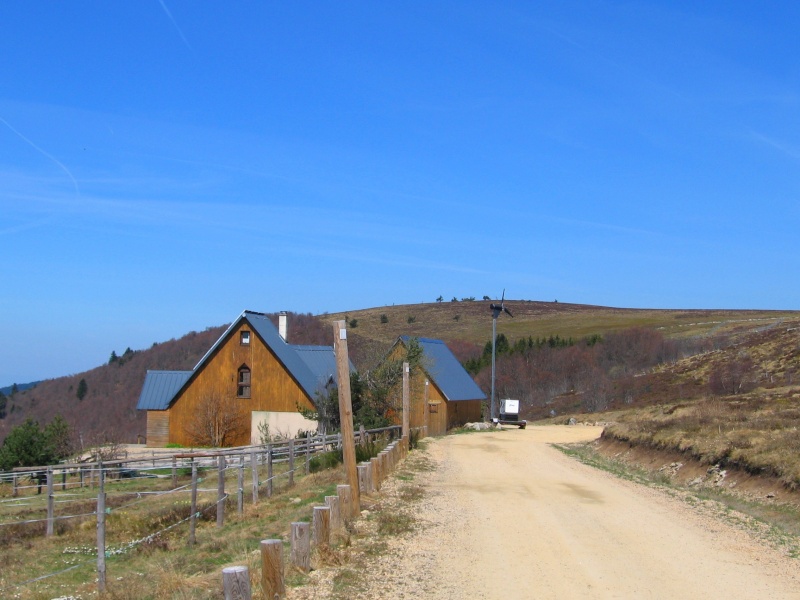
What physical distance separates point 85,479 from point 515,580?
25.4m

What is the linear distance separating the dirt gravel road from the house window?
28414mm

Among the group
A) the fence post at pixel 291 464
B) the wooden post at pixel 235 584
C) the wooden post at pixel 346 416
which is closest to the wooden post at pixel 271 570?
the wooden post at pixel 235 584

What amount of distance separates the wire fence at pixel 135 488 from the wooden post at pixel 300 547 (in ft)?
9.04

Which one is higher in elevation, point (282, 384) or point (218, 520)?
point (282, 384)

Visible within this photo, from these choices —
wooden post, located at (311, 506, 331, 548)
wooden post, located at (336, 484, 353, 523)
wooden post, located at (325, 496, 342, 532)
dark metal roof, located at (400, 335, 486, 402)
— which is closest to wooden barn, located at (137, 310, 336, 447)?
dark metal roof, located at (400, 335, 486, 402)

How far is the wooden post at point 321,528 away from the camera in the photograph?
10419mm

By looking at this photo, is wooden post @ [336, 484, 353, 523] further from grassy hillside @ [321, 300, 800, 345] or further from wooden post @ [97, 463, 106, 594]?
grassy hillside @ [321, 300, 800, 345]

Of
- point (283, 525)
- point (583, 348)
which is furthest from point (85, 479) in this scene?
point (583, 348)

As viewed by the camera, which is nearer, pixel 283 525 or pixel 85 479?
pixel 283 525

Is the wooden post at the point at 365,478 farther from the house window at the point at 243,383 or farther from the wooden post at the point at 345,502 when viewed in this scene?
the house window at the point at 243,383

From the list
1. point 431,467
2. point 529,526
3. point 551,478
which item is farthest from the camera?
point 431,467

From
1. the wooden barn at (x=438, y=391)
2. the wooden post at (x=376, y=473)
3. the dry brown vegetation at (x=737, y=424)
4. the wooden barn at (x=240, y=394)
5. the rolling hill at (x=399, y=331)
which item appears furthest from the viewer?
the rolling hill at (x=399, y=331)

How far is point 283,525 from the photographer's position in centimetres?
1413

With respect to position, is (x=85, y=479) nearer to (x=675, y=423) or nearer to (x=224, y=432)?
(x=224, y=432)
